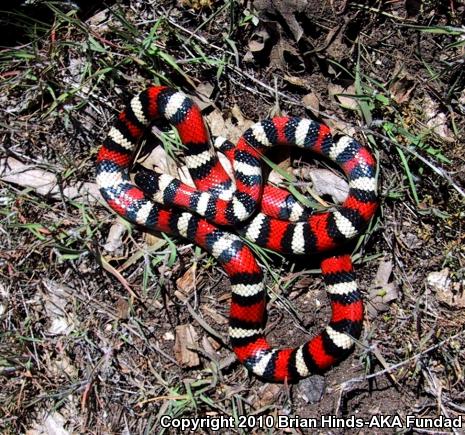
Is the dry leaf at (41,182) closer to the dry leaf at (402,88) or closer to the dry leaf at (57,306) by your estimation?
the dry leaf at (57,306)

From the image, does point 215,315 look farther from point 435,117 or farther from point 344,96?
point 435,117

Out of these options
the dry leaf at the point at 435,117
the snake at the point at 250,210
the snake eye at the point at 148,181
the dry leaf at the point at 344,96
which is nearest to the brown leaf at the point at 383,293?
the snake at the point at 250,210

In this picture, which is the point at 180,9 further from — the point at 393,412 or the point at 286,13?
the point at 393,412

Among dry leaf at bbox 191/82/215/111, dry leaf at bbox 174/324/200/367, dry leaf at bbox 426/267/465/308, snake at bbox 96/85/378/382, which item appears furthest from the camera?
dry leaf at bbox 191/82/215/111

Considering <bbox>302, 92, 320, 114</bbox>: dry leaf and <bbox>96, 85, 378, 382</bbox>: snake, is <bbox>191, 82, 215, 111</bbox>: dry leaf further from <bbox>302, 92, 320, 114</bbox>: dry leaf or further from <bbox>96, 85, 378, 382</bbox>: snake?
<bbox>302, 92, 320, 114</bbox>: dry leaf

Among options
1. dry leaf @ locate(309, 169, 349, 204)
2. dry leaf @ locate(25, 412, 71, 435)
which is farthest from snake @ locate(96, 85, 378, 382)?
dry leaf @ locate(25, 412, 71, 435)

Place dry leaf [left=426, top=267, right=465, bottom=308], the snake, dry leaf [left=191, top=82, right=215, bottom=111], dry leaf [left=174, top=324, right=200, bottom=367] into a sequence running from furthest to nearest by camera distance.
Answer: dry leaf [left=191, top=82, right=215, bottom=111] → dry leaf [left=174, top=324, right=200, bottom=367] → dry leaf [left=426, top=267, right=465, bottom=308] → the snake
